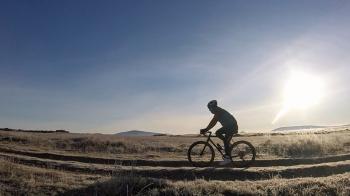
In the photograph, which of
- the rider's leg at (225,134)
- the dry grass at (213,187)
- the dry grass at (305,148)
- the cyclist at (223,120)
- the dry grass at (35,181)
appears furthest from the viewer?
the dry grass at (305,148)

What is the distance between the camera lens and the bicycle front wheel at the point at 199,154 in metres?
22.2

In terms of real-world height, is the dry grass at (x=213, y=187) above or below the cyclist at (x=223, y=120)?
below

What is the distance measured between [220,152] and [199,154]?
44.8 inches

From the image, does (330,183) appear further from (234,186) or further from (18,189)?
(18,189)

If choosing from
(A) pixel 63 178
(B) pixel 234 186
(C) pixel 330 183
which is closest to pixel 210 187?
(B) pixel 234 186

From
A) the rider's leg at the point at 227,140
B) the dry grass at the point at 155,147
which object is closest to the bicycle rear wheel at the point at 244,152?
the rider's leg at the point at 227,140

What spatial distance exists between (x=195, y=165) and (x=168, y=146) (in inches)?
510

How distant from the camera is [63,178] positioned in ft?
60.6

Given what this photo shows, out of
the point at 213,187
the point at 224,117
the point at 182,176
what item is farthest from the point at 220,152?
the point at 213,187

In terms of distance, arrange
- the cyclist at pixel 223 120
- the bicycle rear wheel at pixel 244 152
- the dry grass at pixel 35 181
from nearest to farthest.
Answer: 1. the dry grass at pixel 35 181
2. the cyclist at pixel 223 120
3. the bicycle rear wheel at pixel 244 152

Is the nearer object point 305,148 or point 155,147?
point 305,148

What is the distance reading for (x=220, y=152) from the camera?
2208cm

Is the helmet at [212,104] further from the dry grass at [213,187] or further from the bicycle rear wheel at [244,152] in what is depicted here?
the dry grass at [213,187]

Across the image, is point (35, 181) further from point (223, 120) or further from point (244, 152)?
point (244, 152)
